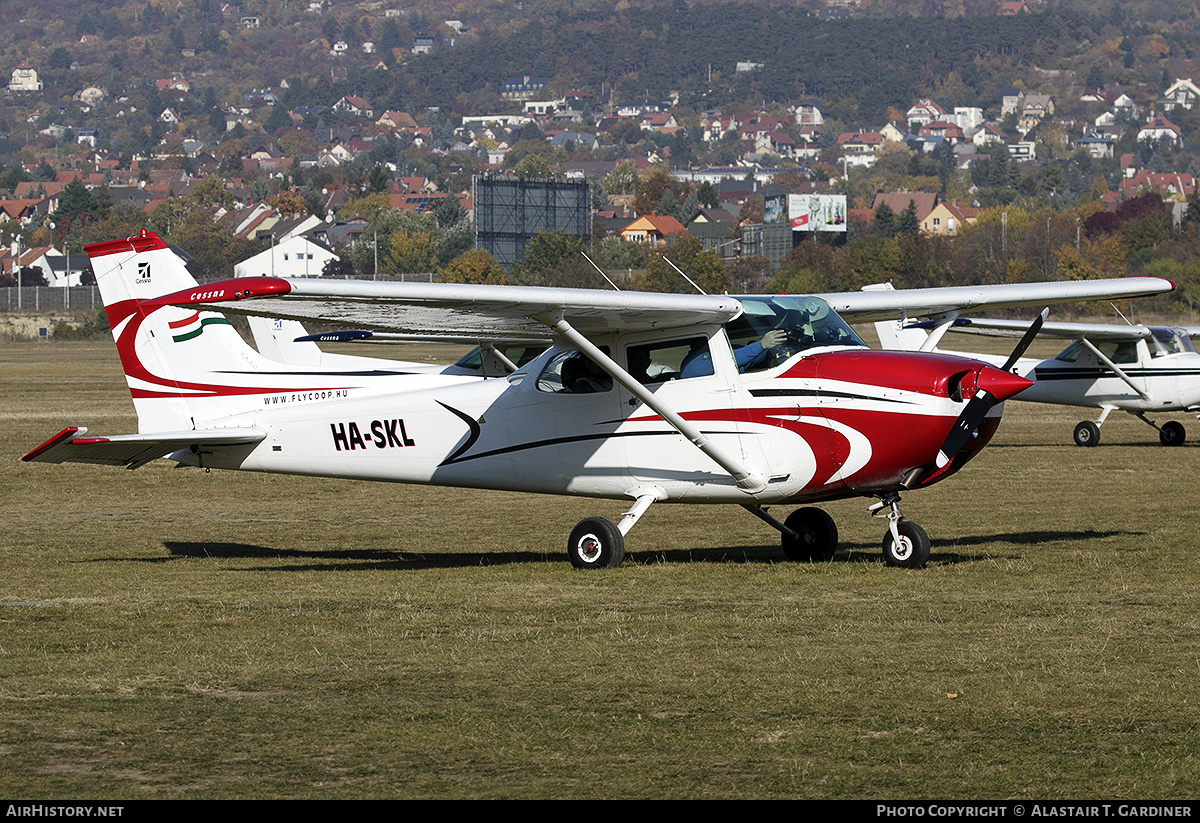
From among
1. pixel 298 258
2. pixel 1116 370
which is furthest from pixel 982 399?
pixel 298 258

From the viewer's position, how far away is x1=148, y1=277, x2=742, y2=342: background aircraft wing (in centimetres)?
977

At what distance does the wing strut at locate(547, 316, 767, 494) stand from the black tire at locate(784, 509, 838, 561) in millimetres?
978

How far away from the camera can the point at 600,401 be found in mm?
12375

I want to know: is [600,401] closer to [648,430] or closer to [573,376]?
[573,376]

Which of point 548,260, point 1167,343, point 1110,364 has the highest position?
point 1167,343

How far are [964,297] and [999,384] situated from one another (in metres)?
3.15

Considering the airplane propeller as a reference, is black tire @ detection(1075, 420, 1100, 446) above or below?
below

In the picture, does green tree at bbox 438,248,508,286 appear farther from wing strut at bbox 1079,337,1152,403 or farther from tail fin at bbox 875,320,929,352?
wing strut at bbox 1079,337,1152,403

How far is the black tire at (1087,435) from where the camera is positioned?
25047mm

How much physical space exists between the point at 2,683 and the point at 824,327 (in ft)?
21.0

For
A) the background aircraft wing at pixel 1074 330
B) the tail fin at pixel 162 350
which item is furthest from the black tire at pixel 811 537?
the background aircraft wing at pixel 1074 330

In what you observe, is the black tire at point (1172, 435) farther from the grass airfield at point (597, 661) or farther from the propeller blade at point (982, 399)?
the propeller blade at point (982, 399)

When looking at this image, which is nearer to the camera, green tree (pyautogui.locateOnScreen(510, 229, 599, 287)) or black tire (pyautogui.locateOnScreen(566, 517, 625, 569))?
black tire (pyautogui.locateOnScreen(566, 517, 625, 569))

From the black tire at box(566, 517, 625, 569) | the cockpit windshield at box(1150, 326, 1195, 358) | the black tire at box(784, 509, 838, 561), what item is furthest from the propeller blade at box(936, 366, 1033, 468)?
the cockpit windshield at box(1150, 326, 1195, 358)
